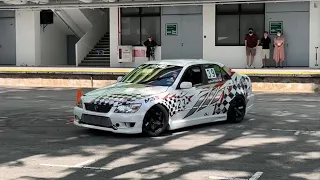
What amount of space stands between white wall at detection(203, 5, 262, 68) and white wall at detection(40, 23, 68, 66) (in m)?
10.0

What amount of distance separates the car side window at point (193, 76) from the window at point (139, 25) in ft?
54.3

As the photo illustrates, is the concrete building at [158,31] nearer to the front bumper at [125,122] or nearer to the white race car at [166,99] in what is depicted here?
the white race car at [166,99]

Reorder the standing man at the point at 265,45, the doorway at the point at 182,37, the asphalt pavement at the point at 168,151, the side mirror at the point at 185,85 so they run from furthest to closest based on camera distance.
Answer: the doorway at the point at 182,37 < the standing man at the point at 265,45 < the side mirror at the point at 185,85 < the asphalt pavement at the point at 168,151

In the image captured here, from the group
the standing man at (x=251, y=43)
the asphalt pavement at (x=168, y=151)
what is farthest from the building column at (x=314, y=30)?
the asphalt pavement at (x=168, y=151)

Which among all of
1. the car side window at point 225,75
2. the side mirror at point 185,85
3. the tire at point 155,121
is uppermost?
the car side window at point 225,75

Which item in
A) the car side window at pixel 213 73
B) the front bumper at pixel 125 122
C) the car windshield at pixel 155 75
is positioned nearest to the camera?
the front bumper at pixel 125 122

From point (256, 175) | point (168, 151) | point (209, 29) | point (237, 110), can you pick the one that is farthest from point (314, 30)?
point (256, 175)

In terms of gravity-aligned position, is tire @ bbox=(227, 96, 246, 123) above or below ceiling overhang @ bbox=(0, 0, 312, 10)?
below

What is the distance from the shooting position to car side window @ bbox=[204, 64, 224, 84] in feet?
36.8

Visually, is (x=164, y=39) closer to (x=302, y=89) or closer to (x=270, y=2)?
(x=270, y=2)

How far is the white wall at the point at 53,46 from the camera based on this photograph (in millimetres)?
30375

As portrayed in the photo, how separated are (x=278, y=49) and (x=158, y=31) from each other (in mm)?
6656

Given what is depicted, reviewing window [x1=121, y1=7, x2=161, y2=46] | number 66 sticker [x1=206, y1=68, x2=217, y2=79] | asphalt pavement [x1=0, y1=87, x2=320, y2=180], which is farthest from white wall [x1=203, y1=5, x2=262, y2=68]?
number 66 sticker [x1=206, y1=68, x2=217, y2=79]

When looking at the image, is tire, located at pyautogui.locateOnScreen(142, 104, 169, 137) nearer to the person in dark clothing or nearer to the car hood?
the car hood
